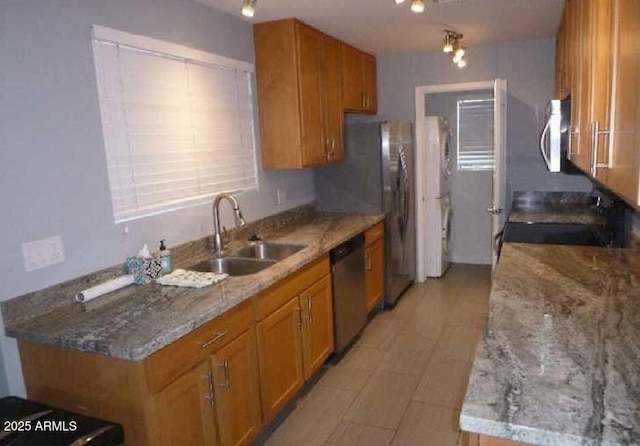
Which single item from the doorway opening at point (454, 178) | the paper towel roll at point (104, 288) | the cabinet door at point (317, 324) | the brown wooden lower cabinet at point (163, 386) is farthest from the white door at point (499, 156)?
the paper towel roll at point (104, 288)

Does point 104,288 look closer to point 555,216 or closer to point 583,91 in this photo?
point 583,91

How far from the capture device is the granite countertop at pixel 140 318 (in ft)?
5.39

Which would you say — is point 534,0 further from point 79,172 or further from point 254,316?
point 79,172

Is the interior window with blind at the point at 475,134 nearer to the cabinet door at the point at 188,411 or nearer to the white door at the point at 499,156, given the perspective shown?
the white door at the point at 499,156

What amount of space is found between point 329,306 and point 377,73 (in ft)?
8.92

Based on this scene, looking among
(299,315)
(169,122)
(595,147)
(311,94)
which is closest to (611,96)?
(595,147)

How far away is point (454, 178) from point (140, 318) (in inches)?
176

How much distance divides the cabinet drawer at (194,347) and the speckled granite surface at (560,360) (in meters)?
1.07

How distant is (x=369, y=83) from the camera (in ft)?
15.1

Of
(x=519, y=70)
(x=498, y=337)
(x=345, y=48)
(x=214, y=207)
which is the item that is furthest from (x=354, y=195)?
(x=498, y=337)

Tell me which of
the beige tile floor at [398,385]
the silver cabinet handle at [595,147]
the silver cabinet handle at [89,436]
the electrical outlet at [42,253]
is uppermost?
the silver cabinet handle at [595,147]

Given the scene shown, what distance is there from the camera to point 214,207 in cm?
284

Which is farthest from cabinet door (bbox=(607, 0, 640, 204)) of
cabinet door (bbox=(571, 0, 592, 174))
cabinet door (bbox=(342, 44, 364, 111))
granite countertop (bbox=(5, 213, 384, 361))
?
cabinet door (bbox=(342, 44, 364, 111))

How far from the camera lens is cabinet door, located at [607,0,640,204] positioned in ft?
3.34
